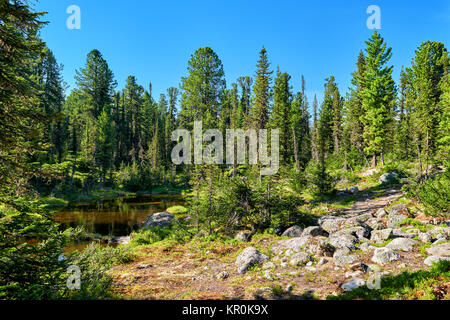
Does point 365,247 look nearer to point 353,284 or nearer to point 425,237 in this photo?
point 425,237

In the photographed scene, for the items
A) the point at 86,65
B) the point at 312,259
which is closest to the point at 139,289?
the point at 312,259

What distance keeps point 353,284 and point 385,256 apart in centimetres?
233

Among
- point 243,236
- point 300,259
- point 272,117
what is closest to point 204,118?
point 272,117

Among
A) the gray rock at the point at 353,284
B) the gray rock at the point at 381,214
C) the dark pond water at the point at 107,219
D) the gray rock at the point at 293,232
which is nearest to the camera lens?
the gray rock at the point at 353,284

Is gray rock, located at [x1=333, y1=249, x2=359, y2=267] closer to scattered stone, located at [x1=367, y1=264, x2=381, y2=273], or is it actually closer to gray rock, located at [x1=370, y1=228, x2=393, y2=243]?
scattered stone, located at [x1=367, y1=264, x2=381, y2=273]

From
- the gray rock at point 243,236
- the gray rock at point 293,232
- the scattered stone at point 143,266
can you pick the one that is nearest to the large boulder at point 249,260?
the gray rock at point 243,236

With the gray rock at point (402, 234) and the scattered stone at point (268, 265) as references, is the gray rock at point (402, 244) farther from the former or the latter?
the scattered stone at point (268, 265)

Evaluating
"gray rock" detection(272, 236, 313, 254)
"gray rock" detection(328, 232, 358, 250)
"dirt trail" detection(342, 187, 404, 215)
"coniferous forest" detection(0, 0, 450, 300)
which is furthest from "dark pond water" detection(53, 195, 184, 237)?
"dirt trail" detection(342, 187, 404, 215)

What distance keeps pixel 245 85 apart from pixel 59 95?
5041 cm

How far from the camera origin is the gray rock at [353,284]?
20.8 ft

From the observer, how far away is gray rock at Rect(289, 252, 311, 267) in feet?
29.7

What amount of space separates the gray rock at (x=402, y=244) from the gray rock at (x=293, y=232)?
16.7 feet

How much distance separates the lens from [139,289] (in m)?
8.48

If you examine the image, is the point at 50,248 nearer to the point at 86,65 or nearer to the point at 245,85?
the point at 86,65
